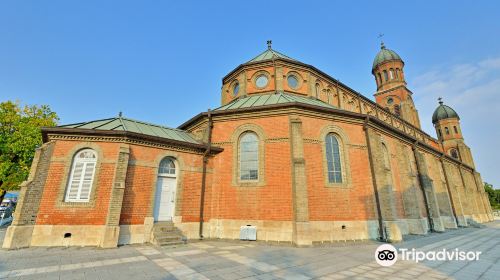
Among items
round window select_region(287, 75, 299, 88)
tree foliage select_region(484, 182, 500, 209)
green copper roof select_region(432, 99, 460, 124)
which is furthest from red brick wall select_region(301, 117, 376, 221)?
tree foliage select_region(484, 182, 500, 209)

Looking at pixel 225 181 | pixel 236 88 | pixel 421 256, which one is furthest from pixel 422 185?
pixel 236 88

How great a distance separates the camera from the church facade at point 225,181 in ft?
30.9

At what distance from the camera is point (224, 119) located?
44.1 ft

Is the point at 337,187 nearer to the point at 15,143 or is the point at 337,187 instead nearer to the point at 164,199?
the point at 164,199

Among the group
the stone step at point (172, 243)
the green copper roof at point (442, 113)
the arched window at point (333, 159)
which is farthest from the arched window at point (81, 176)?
the green copper roof at point (442, 113)

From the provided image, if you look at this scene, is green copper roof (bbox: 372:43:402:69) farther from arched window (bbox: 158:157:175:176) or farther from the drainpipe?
arched window (bbox: 158:157:175:176)

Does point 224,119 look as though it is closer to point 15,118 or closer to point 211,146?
point 211,146

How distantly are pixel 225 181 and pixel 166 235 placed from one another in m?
3.92

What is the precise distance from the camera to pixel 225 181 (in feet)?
40.7

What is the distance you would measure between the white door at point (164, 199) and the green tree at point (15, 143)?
51.8ft

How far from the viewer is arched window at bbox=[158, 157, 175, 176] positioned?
1150 cm

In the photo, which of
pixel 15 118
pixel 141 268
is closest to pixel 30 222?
pixel 141 268

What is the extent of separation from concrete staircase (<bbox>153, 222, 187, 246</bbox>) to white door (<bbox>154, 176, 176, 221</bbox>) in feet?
1.38

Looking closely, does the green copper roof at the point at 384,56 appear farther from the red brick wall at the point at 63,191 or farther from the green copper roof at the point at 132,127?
the red brick wall at the point at 63,191
